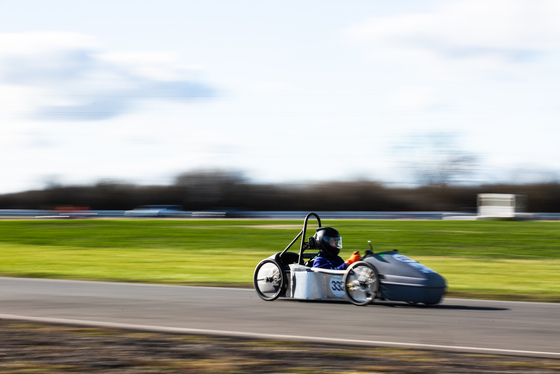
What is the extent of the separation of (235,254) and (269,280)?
38.3 feet

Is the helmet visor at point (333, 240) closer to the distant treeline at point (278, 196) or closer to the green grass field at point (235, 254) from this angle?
the green grass field at point (235, 254)

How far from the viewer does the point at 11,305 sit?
33.1ft

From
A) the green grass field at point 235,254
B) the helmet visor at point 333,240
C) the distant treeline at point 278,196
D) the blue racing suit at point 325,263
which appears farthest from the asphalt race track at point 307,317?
the distant treeline at point 278,196

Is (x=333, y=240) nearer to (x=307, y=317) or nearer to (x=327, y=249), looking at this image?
(x=327, y=249)

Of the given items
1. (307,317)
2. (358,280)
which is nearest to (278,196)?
(358,280)

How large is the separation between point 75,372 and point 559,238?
2504 centimetres

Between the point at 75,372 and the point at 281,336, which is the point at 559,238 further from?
the point at 75,372

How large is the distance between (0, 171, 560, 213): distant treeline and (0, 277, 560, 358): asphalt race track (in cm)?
4492

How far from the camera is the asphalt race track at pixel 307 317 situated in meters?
7.30

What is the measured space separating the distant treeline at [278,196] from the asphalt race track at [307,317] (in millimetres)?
44919

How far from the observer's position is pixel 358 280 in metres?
9.72

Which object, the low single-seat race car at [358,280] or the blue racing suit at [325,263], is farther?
the blue racing suit at [325,263]

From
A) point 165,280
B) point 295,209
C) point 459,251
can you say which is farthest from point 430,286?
point 295,209

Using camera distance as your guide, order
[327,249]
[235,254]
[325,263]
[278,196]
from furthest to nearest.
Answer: [278,196], [235,254], [327,249], [325,263]
